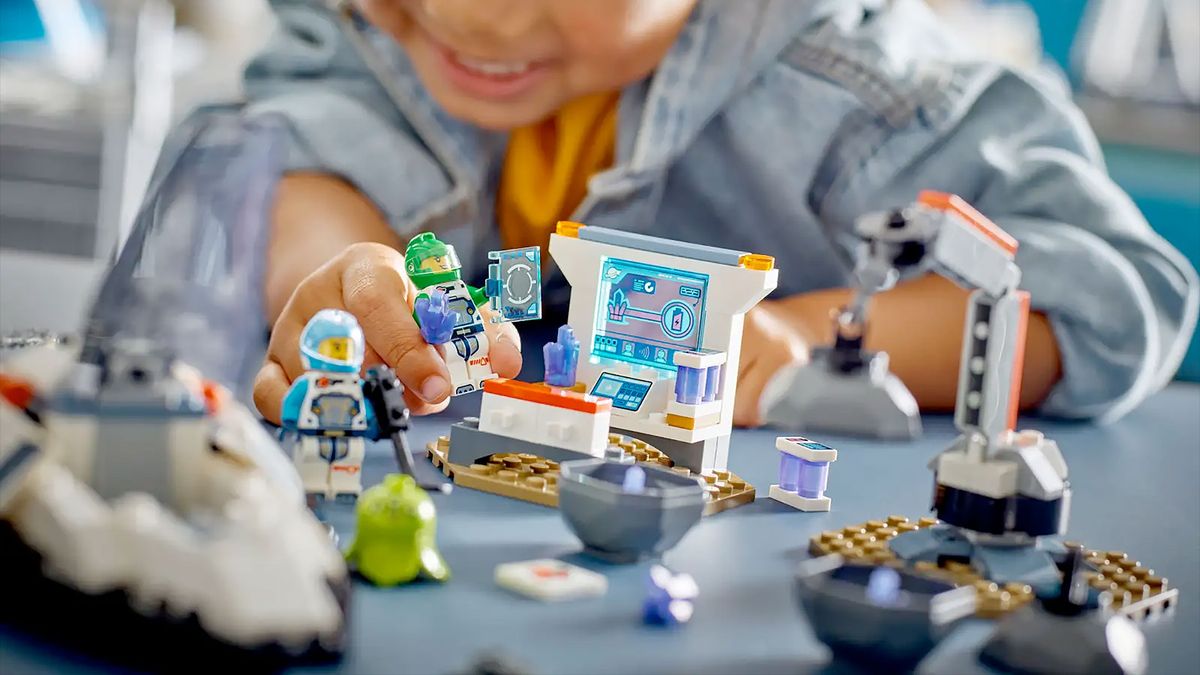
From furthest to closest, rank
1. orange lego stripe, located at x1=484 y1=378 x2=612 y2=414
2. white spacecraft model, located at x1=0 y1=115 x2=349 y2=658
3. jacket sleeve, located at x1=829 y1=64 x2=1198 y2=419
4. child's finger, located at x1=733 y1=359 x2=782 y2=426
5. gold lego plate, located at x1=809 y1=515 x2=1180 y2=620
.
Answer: jacket sleeve, located at x1=829 y1=64 x2=1198 y2=419, child's finger, located at x1=733 y1=359 x2=782 y2=426, orange lego stripe, located at x1=484 y1=378 x2=612 y2=414, gold lego plate, located at x1=809 y1=515 x2=1180 y2=620, white spacecraft model, located at x1=0 y1=115 x2=349 y2=658

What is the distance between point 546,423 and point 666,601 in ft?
0.55

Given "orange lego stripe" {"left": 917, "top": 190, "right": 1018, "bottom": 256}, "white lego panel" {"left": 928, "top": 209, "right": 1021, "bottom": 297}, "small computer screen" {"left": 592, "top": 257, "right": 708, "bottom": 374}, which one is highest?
"orange lego stripe" {"left": 917, "top": 190, "right": 1018, "bottom": 256}

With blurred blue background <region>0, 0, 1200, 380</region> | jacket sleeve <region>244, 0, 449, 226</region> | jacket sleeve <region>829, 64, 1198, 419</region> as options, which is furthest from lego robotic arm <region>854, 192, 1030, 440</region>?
blurred blue background <region>0, 0, 1200, 380</region>

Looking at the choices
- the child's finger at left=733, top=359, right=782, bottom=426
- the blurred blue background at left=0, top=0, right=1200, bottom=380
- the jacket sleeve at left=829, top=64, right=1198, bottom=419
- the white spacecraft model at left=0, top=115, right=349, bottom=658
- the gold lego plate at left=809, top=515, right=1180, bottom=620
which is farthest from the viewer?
the blurred blue background at left=0, top=0, right=1200, bottom=380

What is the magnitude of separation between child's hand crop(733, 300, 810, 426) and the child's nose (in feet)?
0.63

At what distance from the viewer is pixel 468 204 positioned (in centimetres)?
87

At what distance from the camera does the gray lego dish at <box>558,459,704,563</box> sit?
476 millimetres

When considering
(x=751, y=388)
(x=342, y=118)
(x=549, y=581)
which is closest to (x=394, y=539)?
(x=549, y=581)

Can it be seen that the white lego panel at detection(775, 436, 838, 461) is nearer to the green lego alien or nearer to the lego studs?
the lego studs

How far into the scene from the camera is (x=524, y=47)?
736 millimetres

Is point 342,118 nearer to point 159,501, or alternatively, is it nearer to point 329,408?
point 329,408

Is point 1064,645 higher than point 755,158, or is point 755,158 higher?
point 755,158

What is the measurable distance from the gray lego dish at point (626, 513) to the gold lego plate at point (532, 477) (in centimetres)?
6

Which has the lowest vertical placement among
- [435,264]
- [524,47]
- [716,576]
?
[716,576]
